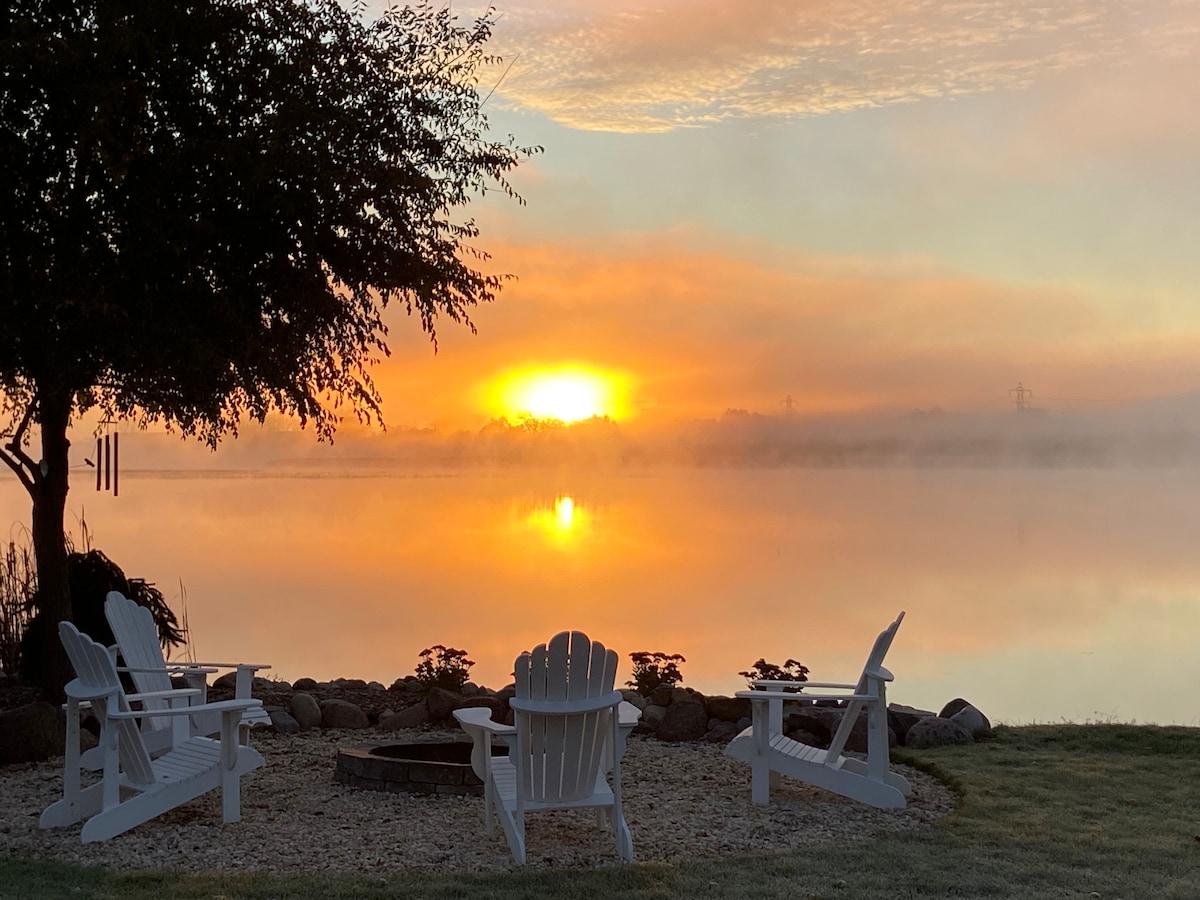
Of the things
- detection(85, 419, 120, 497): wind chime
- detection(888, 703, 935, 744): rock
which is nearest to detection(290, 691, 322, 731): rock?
detection(85, 419, 120, 497): wind chime

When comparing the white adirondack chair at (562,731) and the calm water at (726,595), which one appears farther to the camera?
the calm water at (726,595)

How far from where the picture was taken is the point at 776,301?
1096 inches

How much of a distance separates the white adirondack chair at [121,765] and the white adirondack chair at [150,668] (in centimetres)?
64

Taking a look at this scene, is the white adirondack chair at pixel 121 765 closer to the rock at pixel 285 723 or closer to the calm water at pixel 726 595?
the rock at pixel 285 723

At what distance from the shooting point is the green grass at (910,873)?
15.5 feet

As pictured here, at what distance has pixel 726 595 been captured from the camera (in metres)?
23.0

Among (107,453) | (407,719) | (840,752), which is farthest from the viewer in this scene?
(107,453)

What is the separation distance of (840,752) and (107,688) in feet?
12.8

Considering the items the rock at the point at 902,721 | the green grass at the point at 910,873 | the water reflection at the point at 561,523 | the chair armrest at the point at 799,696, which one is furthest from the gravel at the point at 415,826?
the water reflection at the point at 561,523

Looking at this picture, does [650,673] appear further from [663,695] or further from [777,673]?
[777,673]

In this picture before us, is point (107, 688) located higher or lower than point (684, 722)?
higher

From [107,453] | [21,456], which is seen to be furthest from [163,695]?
[107,453]

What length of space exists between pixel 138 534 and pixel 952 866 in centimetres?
3639

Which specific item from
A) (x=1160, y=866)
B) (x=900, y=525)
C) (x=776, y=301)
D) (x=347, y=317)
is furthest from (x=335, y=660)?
(x=900, y=525)
